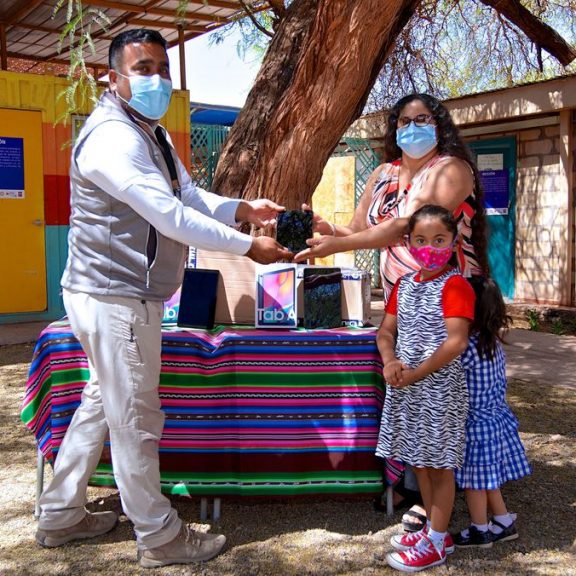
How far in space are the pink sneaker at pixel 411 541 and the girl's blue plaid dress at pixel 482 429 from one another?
227 mm

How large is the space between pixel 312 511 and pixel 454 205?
153 cm

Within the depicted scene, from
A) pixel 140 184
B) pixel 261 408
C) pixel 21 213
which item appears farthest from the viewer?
pixel 21 213

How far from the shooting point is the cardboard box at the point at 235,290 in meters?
3.35

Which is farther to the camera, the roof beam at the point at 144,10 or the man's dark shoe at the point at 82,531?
the roof beam at the point at 144,10

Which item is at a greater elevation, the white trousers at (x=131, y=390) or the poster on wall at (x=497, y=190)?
the poster on wall at (x=497, y=190)

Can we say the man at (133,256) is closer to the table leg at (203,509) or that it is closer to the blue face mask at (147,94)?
the blue face mask at (147,94)

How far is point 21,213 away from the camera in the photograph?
8.35 m

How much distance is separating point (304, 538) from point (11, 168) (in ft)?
21.5

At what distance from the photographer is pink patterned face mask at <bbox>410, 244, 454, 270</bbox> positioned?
2736mm

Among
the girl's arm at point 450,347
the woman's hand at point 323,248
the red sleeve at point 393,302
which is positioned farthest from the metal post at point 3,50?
the girl's arm at point 450,347

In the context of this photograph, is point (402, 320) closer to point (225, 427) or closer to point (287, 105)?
point (225, 427)

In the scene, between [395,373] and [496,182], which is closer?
[395,373]

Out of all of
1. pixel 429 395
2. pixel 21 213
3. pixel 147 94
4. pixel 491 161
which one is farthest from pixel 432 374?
pixel 491 161

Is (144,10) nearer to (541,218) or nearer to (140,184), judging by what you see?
(541,218)
